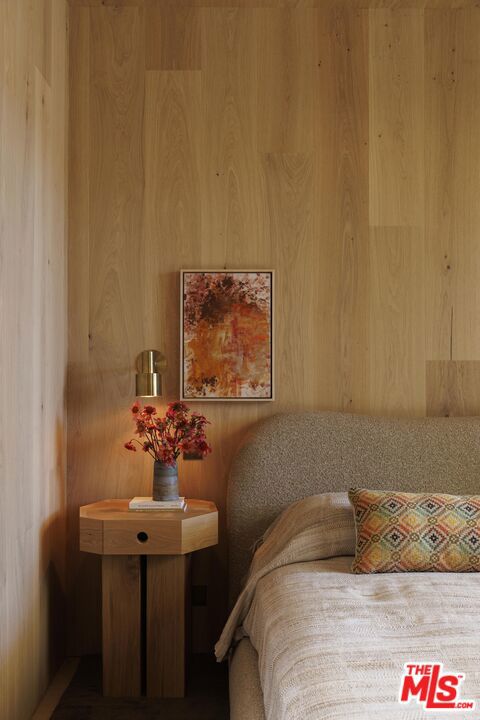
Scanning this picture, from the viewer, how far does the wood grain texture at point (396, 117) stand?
3.00 metres

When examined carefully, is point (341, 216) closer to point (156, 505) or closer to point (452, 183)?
point (452, 183)

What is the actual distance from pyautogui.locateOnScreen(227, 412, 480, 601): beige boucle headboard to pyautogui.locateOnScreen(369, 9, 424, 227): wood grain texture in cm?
92

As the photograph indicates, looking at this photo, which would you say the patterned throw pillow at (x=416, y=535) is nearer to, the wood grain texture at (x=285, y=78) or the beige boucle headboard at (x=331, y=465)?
the beige boucle headboard at (x=331, y=465)

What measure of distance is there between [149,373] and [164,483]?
17.2 inches

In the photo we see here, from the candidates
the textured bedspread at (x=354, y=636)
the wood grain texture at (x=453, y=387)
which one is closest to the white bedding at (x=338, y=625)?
the textured bedspread at (x=354, y=636)

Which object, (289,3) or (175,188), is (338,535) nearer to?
(175,188)

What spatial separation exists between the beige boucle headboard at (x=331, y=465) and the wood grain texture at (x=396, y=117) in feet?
3.02

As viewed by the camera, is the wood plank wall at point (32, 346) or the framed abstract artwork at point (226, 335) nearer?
the wood plank wall at point (32, 346)

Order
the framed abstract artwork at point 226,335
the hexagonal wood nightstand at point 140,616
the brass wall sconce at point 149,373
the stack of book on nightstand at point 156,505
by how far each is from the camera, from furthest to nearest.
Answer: the framed abstract artwork at point 226,335
the brass wall sconce at point 149,373
the stack of book on nightstand at point 156,505
the hexagonal wood nightstand at point 140,616

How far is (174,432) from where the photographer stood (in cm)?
276

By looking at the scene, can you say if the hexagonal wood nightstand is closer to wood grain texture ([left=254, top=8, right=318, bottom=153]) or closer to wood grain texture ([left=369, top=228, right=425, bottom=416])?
wood grain texture ([left=369, top=228, right=425, bottom=416])

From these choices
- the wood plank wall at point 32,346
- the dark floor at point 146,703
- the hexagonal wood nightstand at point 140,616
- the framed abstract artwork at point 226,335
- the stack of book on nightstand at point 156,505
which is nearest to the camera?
the wood plank wall at point 32,346

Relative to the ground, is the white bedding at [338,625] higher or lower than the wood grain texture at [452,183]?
lower

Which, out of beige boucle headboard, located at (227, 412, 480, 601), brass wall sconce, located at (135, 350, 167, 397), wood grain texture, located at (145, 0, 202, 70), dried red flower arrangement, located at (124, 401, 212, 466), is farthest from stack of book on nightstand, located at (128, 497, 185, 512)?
wood grain texture, located at (145, 0, 202, 70)
